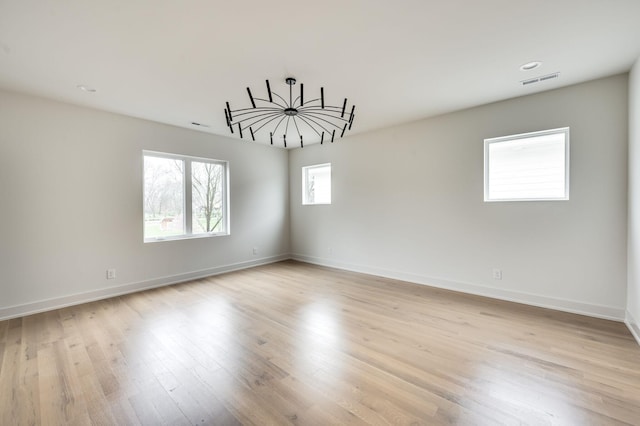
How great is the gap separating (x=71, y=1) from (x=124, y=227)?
3.02m

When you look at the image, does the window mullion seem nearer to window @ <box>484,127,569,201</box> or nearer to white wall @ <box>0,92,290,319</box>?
white wall @ <box>0,92,290,319</box>

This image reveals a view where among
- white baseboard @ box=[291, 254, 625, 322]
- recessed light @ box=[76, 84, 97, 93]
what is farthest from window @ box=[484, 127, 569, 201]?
recessed light @ box=[76, 84, 97, 93]

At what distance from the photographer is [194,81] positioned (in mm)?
3008

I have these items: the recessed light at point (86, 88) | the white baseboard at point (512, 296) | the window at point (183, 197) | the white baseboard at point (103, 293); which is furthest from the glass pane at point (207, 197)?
the white baseboard at point (512, 296)

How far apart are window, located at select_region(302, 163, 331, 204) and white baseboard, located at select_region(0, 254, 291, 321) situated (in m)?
2.01

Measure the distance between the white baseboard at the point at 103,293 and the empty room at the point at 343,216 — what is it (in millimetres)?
28

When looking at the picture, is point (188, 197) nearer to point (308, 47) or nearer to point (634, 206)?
point (308, 47)

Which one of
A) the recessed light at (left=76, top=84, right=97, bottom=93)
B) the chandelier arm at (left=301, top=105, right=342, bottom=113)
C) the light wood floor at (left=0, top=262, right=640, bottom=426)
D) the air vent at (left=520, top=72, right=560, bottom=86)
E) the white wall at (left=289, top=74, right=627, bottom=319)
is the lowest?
the light wood floor at (left=0, top=262, right=640, bottom=426)

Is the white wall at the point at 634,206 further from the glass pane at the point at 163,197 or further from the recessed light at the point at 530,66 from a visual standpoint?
the glass pane at the point at 163,197

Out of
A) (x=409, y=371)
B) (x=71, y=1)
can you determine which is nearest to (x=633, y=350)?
(x=409, y=371)

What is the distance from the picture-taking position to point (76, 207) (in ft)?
12.0

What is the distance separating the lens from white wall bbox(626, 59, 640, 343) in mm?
2586

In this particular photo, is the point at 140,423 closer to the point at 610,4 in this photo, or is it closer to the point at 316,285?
the point at 316,285

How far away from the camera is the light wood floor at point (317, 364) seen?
1.70 metres
